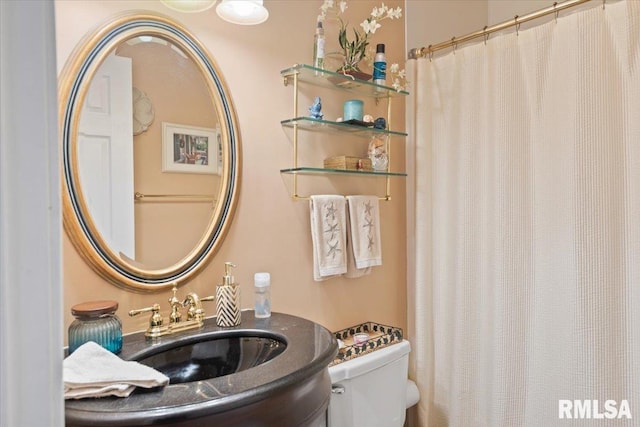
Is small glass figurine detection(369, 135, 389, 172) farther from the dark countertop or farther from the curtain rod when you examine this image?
the dark countertop

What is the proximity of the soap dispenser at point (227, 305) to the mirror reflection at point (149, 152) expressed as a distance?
0.17 m

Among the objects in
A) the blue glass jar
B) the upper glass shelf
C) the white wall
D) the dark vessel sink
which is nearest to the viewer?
the blue glass jar

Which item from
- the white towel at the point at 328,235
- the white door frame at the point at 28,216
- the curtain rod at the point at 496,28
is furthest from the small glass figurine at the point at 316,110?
the white door frame at the point at 28,216

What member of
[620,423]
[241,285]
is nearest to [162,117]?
[241,285]

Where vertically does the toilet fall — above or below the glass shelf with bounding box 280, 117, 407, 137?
below

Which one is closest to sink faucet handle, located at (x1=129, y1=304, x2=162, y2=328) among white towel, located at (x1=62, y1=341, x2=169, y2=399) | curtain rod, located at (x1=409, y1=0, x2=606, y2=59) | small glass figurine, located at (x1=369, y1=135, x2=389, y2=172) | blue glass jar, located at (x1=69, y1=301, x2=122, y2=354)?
blue glass jar, located at (x1=69, y1=301, x2=122, y2=354)

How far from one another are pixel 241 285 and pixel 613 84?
4.95 ft

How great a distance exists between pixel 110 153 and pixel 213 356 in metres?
0.64

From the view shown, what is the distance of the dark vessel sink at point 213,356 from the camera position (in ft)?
3.76

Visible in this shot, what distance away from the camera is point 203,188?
140cm

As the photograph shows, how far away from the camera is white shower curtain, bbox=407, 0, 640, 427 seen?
1556mm

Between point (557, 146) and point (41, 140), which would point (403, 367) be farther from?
point (41, 140)

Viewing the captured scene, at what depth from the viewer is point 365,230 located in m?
1.85

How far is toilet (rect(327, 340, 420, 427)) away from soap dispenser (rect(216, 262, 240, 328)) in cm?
41
